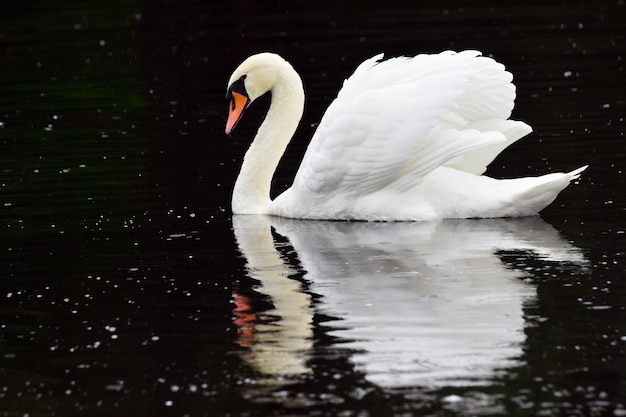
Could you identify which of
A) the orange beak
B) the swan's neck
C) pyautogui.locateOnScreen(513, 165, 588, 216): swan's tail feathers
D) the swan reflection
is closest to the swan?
pyautogui.locateOnScreen(513, 165, 588, 216): swan's tail feathers

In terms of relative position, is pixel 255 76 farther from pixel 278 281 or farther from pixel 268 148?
pixel 278 281

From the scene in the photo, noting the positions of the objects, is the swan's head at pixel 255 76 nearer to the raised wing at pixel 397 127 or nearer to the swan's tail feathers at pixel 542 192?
the raised wing at pixel 397 127

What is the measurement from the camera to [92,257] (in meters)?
11.3

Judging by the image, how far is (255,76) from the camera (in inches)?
532

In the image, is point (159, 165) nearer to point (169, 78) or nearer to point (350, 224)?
point (350, 224)

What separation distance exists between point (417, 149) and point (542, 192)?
115 cm

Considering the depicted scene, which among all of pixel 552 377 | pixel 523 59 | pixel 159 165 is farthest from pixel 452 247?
pixel 523 59

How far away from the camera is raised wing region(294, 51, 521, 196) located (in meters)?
11.9

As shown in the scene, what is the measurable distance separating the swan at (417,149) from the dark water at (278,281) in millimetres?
214

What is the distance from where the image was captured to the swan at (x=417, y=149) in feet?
38.9

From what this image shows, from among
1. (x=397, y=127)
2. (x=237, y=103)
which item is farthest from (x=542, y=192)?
(x=237, y=103)

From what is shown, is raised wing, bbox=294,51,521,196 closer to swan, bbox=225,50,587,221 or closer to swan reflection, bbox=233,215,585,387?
swan, bbox=225,50,587,221

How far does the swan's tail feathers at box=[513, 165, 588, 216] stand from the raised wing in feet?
1.83

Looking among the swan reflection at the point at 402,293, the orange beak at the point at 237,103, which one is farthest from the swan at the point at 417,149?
the orange beak at the point at 237,103
